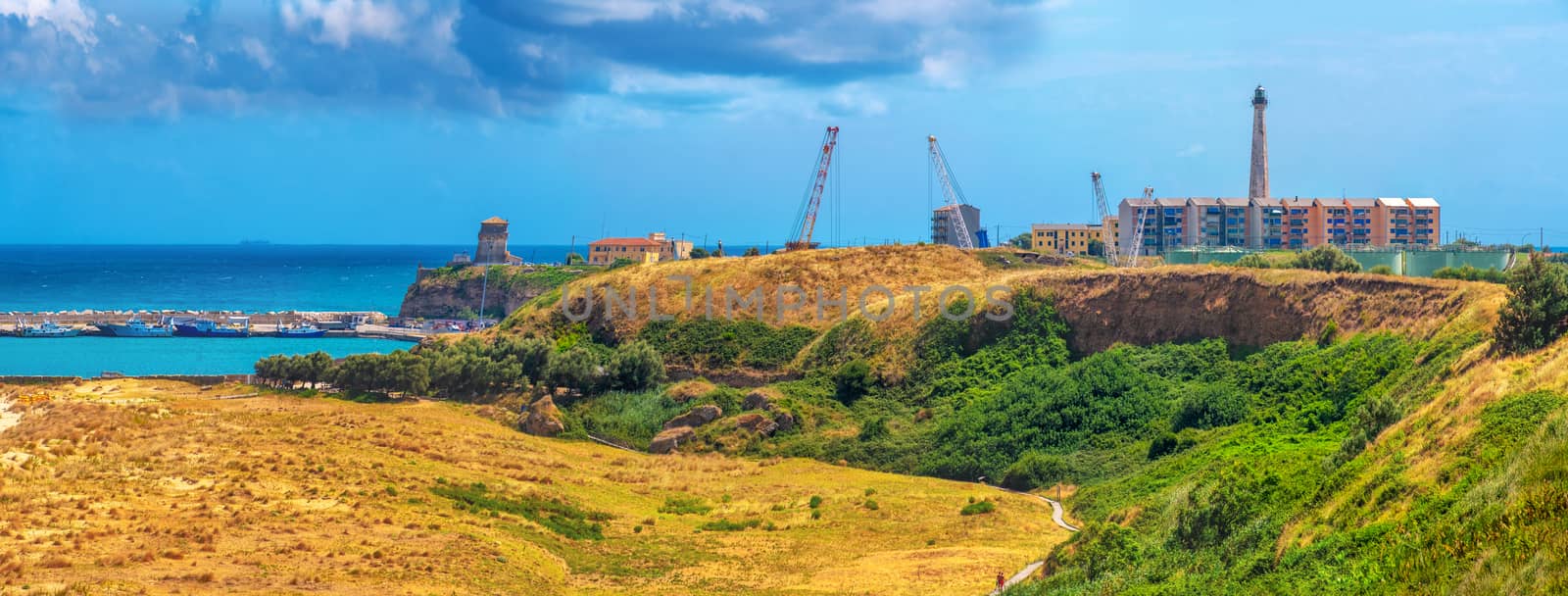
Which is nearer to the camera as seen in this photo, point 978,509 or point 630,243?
point 978,509

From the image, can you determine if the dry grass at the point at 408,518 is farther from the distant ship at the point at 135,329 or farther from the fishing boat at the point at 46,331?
the fishing boat at the point at 46,331

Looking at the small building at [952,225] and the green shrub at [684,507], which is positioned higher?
the small building at [952,225]

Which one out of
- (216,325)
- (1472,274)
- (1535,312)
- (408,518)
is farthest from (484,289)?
(1535,312)

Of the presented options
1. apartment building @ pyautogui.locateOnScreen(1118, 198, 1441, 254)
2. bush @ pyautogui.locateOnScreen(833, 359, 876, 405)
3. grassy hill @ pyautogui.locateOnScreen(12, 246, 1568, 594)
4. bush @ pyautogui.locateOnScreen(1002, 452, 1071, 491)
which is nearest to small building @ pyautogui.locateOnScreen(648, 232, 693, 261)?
apartment building @ pyautogui.locateOnScreen(1118, 198, 1441, 254)

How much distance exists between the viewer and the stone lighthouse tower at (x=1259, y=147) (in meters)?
115

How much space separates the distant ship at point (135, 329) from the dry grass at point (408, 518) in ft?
265

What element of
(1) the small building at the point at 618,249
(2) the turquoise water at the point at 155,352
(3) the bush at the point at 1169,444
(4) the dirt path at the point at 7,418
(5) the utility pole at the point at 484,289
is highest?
(1) the small building at the point at 618,249

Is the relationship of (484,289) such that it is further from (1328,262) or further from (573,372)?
(1328,262)

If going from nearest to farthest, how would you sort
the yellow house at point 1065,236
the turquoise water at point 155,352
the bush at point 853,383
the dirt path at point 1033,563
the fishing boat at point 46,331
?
the dirt path at point 1033,563, the bush at point 853,383, the turquoise water at point 155,352, the fishing boat at point 46,331, the yellow house at point 1065,236

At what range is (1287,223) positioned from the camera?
109 meters

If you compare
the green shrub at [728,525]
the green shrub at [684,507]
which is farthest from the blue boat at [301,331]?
the green shrub at [728,525]

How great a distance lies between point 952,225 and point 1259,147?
97.9 feet

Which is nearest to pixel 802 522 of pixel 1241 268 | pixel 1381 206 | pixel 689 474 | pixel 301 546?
pixel 689 474

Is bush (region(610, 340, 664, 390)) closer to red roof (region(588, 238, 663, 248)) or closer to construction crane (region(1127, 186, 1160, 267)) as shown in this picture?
construction crane (region(1127, 186, 1160, 267))
